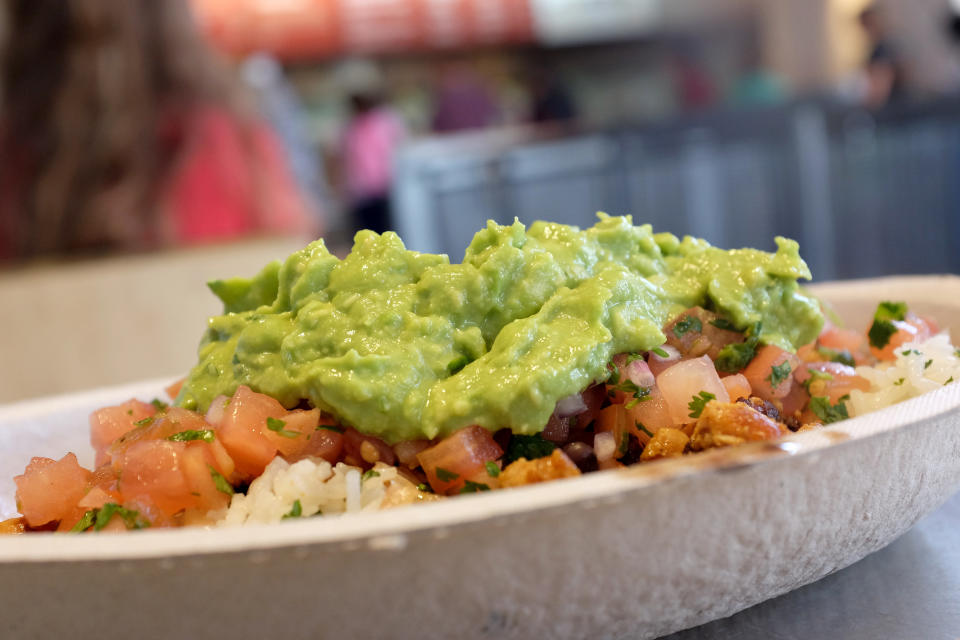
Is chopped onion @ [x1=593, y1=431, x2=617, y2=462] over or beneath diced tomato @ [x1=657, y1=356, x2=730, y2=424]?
beneath

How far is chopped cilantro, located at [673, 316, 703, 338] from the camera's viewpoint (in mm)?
1532

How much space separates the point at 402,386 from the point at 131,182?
3.48m

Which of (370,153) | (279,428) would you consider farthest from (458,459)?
(370,153)

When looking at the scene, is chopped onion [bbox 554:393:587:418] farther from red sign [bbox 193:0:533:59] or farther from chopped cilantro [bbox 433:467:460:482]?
red sign [bbox 193:0:533:59]

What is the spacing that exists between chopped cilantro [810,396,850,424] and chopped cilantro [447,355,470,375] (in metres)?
0.58

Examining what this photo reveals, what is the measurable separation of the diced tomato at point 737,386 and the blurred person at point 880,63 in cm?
723

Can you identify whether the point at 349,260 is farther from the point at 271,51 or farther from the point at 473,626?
the point at 271,51

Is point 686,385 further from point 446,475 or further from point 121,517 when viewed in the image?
point 121,517

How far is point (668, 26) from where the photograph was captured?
46.2 ft

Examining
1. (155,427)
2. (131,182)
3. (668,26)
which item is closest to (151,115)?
(131,182)

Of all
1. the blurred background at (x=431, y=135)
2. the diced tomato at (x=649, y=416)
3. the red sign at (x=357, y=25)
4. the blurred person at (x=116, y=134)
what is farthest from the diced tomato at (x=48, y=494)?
the red sign at (x=357, y=25)

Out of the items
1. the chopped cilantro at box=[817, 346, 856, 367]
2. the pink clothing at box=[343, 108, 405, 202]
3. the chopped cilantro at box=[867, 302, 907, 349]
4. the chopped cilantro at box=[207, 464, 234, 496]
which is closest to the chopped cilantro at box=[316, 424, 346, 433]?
the chopped cilantro at box=[207, 464, 234, 496]

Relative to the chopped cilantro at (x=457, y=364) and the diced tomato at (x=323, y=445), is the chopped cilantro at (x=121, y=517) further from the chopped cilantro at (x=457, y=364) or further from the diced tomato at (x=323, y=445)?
the chopped cilantro at (x=457, y=364)

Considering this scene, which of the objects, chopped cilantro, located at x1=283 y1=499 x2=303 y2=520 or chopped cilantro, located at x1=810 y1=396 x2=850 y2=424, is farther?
chopped cilantro, located at x1=810 y1=396 x2=850 y2=424
